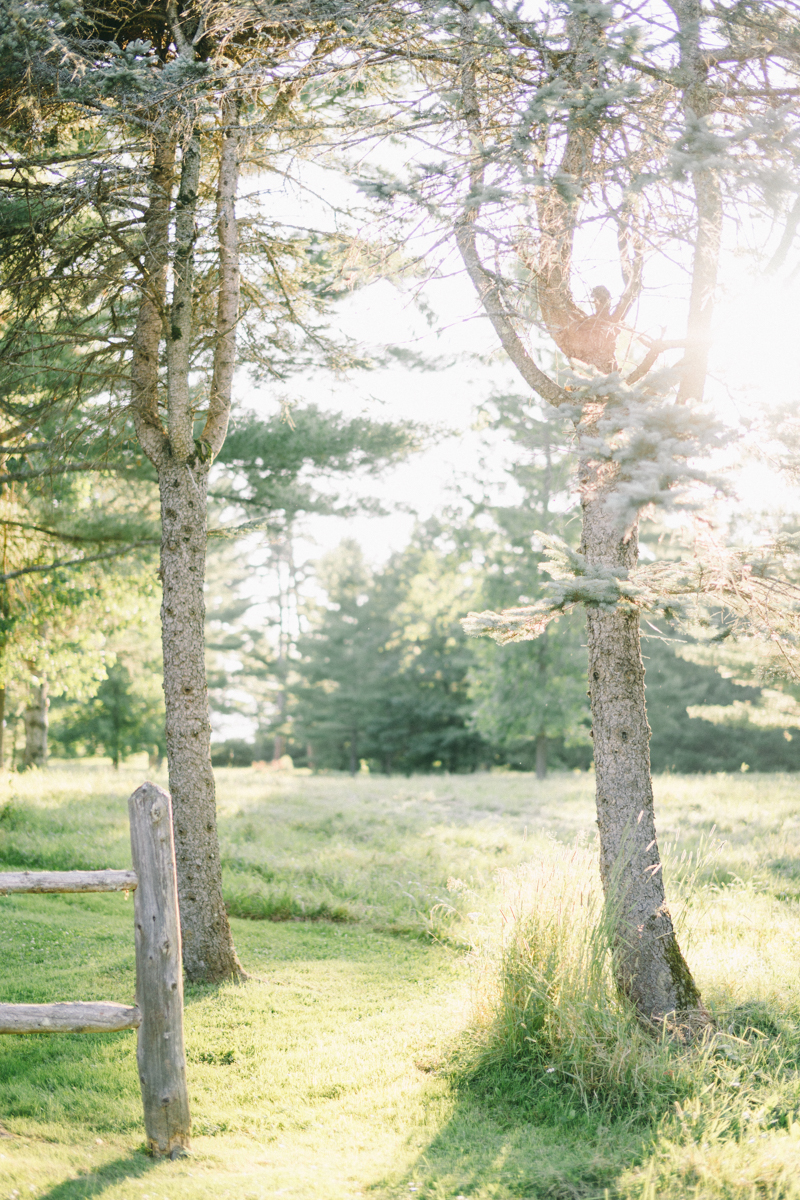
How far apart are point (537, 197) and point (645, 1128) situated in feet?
16.0

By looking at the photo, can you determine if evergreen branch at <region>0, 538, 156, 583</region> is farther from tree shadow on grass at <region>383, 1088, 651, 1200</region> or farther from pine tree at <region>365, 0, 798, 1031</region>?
tree shadow on grass at <region>383, 1088, 651, 1200</region>

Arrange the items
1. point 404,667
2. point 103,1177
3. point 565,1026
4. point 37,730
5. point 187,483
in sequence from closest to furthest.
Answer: point 103,1177 → point 565,1026 → point 187,483 → point 37,730 → point 404,667

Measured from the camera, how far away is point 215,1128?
12.9 ft

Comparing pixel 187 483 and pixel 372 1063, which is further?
pixel 187 483

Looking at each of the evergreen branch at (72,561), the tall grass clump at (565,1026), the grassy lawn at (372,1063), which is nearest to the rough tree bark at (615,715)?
the tall grass clump at (565,1026)

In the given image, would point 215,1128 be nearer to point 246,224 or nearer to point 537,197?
point 537,197

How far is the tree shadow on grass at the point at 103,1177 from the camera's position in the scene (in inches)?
124

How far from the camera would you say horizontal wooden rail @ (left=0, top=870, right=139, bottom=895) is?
144 inches

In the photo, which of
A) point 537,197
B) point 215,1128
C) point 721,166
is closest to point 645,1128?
point 215,1128

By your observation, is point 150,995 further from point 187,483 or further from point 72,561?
point 72,561

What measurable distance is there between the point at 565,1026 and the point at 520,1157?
2.90 feet

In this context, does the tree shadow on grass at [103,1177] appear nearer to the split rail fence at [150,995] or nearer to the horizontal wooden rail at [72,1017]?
the split rail fence at [150,995]

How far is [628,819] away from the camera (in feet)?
15.5

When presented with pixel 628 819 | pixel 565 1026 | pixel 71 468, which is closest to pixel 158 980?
pixel 565 1026
